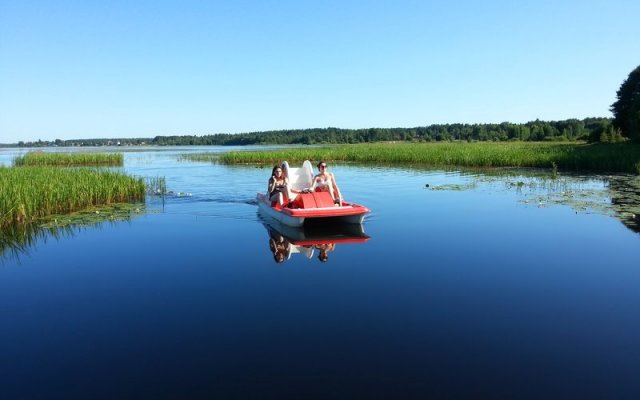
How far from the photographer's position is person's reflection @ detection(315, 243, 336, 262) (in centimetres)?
962

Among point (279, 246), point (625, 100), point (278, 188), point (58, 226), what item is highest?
point (625, 100)

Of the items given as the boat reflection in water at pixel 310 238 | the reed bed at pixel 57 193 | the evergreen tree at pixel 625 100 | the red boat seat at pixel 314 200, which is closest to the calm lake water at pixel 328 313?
the boat reflection in water at pixel 310 238

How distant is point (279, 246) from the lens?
10836 mm

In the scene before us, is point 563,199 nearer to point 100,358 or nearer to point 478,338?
point 478,338

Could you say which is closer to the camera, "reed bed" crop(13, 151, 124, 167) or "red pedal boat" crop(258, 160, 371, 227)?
"red pedal boat" crop(258, 160, 371, 227)

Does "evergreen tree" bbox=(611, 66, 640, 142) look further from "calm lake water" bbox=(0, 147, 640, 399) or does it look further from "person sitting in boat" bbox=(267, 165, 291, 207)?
"person sitting in boat" bbox=(267, 165, 291, 207)

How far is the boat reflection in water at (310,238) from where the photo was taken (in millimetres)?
10161

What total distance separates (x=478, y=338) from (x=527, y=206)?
37.5 feet

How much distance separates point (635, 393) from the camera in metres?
4.41

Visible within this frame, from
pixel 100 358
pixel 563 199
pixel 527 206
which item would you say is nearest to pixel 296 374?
pixel 100 358

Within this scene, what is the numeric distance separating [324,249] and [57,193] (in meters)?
9.52

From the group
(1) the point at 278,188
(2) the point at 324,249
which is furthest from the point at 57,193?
(2) the point at 324,249

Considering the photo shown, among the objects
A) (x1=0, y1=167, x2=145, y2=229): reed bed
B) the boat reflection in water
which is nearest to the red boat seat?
the boat reflection in water

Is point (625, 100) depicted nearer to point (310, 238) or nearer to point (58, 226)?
point (310, 238)
